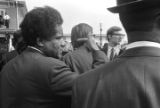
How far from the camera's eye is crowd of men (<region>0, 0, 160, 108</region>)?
55.8 inches

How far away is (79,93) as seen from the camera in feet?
5.24

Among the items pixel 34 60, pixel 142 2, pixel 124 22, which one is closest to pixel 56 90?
pixel 34 60

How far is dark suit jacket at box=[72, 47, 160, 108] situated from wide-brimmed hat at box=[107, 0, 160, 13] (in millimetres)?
182

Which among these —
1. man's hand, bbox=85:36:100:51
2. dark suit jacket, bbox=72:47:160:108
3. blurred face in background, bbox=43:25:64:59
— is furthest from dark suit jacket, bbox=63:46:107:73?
dark suit jacket, bbox=72:47:160:108

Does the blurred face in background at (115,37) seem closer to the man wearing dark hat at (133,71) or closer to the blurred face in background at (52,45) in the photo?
the blurred face in background at (52,45)

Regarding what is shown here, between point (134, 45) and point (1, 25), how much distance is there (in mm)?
26528

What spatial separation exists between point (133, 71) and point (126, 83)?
2.3 inches

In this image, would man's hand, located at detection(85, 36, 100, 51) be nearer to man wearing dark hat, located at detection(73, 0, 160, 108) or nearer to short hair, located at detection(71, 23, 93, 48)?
short hair, located at detection(71, 23, 93, 48)

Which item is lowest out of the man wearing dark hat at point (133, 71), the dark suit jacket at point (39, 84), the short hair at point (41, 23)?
the dark suit jacket at point (39, 84)

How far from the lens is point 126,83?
1432 millimetres

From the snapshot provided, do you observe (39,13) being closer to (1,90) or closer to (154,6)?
(1,90)

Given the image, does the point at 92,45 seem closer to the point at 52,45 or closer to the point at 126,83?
the point at 52,45

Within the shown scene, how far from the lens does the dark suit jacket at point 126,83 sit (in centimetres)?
138

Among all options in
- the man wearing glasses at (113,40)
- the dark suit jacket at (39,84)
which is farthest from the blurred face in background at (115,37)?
the dark suit jacket at (39,84)
